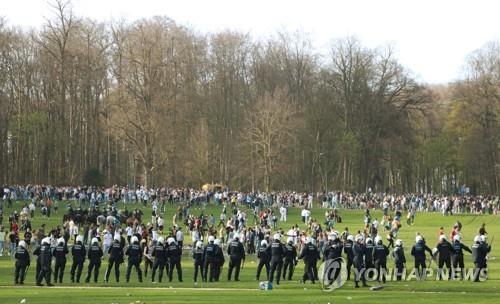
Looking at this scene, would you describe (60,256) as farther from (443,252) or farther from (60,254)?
(443,252)

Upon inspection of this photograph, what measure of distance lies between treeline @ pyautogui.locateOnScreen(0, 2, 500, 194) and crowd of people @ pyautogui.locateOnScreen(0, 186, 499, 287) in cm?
1235

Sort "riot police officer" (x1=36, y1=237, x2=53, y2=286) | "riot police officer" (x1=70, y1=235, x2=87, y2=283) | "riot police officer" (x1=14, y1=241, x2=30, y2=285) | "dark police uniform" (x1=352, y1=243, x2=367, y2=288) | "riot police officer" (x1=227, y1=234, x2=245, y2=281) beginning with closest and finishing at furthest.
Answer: "riot police officer" (x1=36, y1=237, x2=53, y2=286)
"riot police officer" (x1=14, y1=241, x2=30, y2=285)
"dark police uniform" (x1=352, y1=243, x2=367, y2=288)
"riot police officer" (x1=70, y1=235, x2=87, y2=283)
"riot police officer" (x1=227, y1=234, x2=245, y2=281)

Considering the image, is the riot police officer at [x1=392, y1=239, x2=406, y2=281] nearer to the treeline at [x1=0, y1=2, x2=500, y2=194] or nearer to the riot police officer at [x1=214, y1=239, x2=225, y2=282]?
the riot police officer at [x1=214, y1=239, x2=225, y2=282]

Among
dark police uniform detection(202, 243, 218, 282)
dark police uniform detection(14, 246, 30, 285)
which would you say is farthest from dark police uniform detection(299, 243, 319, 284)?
dark police uniform detection(14, 246, 30, 285)

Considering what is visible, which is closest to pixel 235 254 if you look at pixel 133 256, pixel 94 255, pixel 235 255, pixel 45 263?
pixel 235 255

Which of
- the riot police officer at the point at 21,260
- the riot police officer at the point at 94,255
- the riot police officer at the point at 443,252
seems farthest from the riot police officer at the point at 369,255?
the riot police officer at the point at 21,260

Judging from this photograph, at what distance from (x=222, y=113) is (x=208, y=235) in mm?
60718

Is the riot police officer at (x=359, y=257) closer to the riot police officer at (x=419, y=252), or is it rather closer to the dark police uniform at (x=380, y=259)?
the dark police uniform at (x=380, y=259)

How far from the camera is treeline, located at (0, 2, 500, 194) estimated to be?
87.2 m

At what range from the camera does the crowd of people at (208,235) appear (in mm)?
33188

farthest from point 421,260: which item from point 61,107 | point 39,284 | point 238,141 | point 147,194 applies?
point 238,141

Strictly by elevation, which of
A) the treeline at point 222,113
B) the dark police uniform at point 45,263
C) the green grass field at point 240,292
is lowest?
the green grass field at point 240,292

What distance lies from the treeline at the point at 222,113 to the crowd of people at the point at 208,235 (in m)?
12.3

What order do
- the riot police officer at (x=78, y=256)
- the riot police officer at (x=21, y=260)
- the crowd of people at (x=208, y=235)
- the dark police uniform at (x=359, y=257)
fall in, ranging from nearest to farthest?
the riot police officer at (x=21, y=260), the dark police uniform at (x=359, y=257), the crowd of people at (x=208, y=235), the riot police officer at (x=78, y=256)
